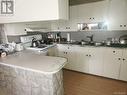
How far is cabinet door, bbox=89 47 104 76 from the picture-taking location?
2.78 m

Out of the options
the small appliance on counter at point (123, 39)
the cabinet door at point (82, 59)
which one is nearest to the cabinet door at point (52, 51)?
the cabinet door at point (82, 59)

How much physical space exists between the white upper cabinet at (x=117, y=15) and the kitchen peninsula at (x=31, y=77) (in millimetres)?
1831

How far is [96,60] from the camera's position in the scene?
9.35 feet

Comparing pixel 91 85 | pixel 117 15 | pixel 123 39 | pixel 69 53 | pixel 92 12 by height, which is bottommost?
pixel 91 85

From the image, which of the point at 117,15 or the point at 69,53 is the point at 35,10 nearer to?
the point at 69,53

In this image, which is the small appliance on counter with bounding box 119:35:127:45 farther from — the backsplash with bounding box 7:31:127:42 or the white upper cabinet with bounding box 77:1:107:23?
the white upper cabinet with bounding box 77:1:107:23

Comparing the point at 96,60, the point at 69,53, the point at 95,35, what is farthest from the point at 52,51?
the point at 95,35

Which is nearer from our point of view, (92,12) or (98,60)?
(98,60)

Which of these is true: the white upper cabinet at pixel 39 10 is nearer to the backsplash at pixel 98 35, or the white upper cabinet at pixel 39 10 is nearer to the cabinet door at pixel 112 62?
the cabinet door at pixel 112 62

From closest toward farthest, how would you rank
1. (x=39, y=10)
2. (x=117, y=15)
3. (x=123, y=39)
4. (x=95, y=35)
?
(x=39, y=10) → (x=117, y=15) → (x=123, y=39) → (x=95, y=35)

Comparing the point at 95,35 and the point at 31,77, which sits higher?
the point at 95,35

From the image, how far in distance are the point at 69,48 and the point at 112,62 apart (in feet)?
3.89

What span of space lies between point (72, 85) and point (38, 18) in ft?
5.71

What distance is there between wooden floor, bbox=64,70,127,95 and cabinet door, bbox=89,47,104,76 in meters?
0.18
